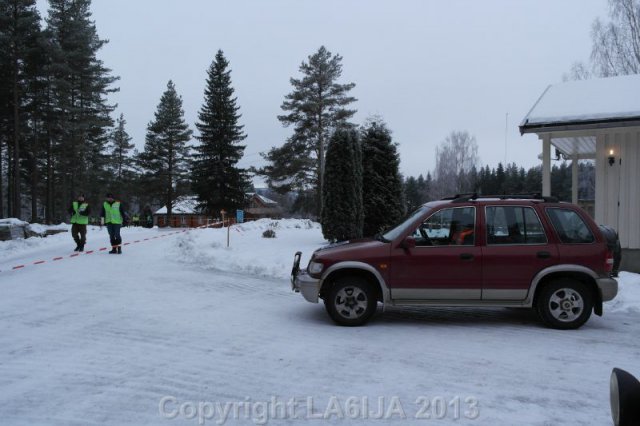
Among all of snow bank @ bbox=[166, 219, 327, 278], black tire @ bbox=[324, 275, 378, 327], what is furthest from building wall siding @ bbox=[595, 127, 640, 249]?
snow bank @ bbox=[166, 219, 327, 278]

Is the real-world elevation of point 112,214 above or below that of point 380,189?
below

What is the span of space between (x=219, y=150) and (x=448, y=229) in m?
41.8

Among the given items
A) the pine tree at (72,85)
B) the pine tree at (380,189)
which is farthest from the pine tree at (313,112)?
the pine tree at (380,189)

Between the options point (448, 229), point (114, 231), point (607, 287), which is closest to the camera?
point (607, 287)

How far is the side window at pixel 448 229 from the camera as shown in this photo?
6676 mm

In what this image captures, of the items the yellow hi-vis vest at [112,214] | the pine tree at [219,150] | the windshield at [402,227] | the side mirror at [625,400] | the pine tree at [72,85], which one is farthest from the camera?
the pine tree at [219,150]

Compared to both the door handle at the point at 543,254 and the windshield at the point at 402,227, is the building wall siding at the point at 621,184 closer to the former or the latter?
the door handle at the point at 543,254

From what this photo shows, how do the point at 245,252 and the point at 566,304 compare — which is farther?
the point at 245,252

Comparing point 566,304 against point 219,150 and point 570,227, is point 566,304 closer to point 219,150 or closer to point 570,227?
point 570,227

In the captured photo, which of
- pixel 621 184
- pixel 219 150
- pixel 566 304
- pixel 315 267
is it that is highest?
pixel 219 150

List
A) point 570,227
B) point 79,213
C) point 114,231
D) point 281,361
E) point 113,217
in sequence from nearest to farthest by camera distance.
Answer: point 281,361, point 570,227, point 113,217, point 114,231, point 79,213

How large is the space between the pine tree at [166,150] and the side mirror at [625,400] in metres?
57.0

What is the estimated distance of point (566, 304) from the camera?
21.4ft

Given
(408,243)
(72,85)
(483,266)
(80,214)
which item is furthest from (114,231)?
(72,85)
